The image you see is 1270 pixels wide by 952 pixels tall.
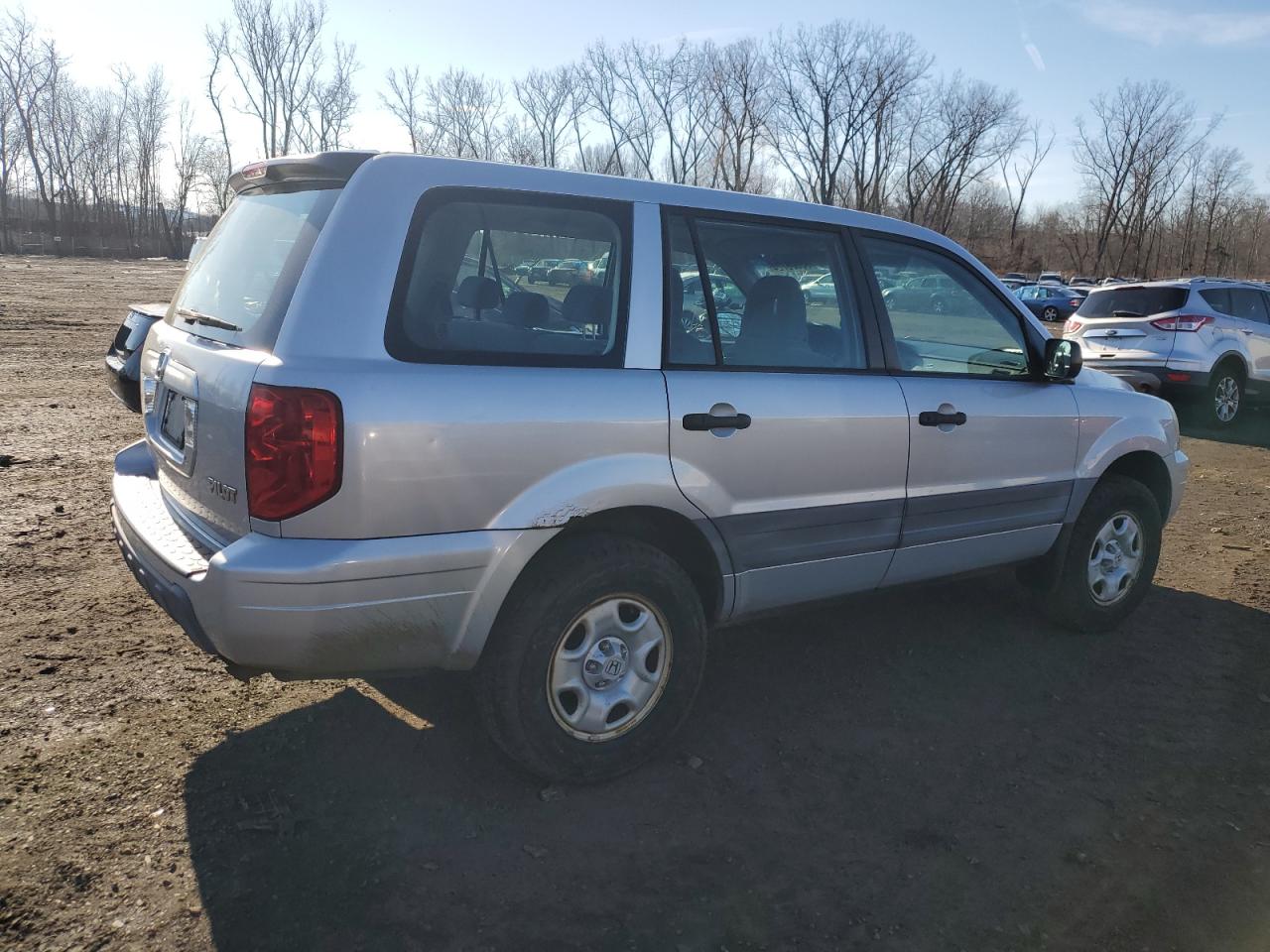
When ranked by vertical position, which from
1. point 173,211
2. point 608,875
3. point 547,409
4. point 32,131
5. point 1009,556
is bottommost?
point 608,875

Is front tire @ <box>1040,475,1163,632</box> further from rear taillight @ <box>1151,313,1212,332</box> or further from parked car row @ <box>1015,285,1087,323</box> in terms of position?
parked car row @ <box>1015,285,1087,323</box>

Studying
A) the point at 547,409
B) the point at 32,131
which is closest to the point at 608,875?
the point at 547,409

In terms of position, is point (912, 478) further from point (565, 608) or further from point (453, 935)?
point (453, 935)

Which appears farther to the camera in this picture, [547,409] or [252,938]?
[547,409]

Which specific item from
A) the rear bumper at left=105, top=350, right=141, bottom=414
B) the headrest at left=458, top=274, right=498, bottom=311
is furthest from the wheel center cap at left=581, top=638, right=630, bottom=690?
the rear bumper at left=105, top=350, right=141, bottom=414

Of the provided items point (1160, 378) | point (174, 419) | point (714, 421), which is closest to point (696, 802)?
point (714, 421)

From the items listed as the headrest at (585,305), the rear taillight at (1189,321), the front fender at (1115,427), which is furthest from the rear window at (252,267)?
the rear taillight at (1189,321)

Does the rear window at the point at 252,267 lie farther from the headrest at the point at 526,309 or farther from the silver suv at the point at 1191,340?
the silver suv at the point at 1191,340

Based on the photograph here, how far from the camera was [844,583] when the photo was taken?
3750 mm

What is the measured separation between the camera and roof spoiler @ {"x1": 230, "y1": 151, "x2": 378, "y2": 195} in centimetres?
284

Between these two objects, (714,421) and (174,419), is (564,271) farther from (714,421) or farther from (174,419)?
(174,419)

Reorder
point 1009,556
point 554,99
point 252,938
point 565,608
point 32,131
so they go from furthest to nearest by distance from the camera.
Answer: point 32,131 < point 554,99 < point 1009,556 < point 565,608 < point 252,938

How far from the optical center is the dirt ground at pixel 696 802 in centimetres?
252

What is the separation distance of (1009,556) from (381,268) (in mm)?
3094
